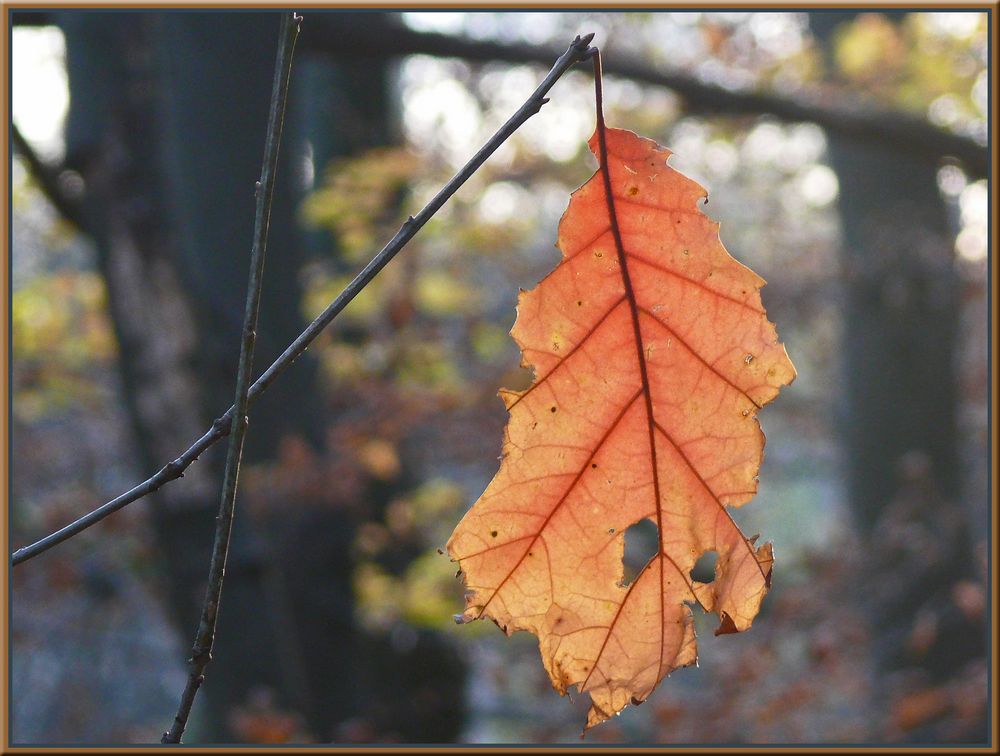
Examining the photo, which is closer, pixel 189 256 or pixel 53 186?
pixel 189 256

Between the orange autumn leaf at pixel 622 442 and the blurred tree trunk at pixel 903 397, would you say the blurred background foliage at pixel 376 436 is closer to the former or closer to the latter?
the blurred tree trunk at pixel 903 397

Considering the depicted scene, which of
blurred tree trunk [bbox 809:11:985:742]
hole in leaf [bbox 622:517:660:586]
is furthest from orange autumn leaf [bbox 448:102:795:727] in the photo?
blurred tree trunk [bbox 809:11:985:742]

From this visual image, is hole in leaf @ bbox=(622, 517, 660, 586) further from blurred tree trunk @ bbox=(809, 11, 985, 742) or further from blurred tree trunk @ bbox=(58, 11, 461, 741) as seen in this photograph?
blurred tree trunk @ bbox=(58, 11, 461, 741)

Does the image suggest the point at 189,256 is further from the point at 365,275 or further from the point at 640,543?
the point at 640,543

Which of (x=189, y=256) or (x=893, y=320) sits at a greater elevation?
(x=893, y=320)

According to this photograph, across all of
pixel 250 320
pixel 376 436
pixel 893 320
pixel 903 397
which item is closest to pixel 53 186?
pixel 376 436

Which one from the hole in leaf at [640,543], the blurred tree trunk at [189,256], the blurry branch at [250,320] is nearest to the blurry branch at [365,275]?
the blurry branch at [250,320]
